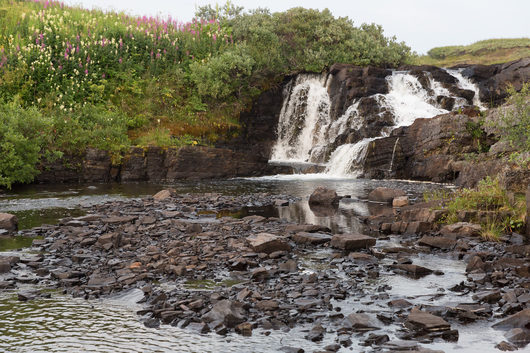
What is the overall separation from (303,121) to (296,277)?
26.0 metres

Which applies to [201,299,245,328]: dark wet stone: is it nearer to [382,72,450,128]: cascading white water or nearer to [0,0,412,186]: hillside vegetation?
[0,0,412,186]: hillside vegetation

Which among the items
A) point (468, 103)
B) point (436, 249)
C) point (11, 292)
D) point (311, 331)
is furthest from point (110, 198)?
point (468, 103)

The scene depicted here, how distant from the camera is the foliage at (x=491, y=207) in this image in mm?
12656

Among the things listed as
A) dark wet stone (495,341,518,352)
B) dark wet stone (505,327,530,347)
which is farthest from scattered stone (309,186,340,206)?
dark wet stone (495,341,518,352)

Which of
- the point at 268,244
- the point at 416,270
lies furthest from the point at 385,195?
the point at 416,270

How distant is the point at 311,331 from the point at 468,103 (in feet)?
95.4

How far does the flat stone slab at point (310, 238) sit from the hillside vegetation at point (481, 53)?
4107cm

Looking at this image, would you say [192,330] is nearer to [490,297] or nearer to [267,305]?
[267,305]

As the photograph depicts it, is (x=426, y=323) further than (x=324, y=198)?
No

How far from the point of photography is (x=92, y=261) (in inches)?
408

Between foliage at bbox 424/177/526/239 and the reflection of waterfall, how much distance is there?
45.1 feet

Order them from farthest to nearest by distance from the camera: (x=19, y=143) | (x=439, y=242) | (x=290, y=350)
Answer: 1. (x=19, y=143)
2. (x=439, y=242)
3. (x=290, y=350)

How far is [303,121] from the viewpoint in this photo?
113 feet

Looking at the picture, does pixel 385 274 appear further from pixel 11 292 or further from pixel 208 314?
pixel 11 292
